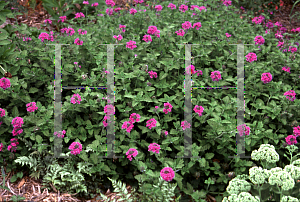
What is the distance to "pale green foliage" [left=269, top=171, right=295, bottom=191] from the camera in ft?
5.91

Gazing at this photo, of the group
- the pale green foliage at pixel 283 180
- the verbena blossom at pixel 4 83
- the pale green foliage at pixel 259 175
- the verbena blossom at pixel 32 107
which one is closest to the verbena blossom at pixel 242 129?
the pale green foliage at pixel 259 175

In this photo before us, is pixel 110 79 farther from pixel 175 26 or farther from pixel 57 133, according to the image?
pixel 175 26

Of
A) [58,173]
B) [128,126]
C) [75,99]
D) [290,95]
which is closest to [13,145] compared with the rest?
[58,173]

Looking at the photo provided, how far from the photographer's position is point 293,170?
1.94 metres

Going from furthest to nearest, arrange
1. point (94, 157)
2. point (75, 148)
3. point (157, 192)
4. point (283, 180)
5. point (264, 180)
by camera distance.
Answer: point (94, 157), point (75, 148), point (157, 192), point (264, 180), point (283, 180)

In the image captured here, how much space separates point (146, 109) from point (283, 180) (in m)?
1.71

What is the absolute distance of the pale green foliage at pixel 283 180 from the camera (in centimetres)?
Result: 180

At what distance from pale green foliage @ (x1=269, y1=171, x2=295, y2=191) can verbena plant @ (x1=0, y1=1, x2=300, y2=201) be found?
0.80 metres

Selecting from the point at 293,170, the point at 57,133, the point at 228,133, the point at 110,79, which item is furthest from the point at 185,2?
the point at 293,170

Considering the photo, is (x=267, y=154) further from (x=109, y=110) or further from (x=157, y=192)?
(x=109, y=110)

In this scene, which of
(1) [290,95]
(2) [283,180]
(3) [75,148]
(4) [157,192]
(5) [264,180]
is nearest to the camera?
(2) [283,180]

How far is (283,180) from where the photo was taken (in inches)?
72.4

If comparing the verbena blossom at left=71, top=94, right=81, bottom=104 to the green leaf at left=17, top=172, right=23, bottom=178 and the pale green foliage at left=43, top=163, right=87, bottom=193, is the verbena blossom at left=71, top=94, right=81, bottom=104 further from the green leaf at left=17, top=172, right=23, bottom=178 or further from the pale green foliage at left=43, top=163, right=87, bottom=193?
the green leaf at left=17, top=172, right=23, bottom=178

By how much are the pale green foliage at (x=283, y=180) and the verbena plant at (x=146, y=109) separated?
804mm
